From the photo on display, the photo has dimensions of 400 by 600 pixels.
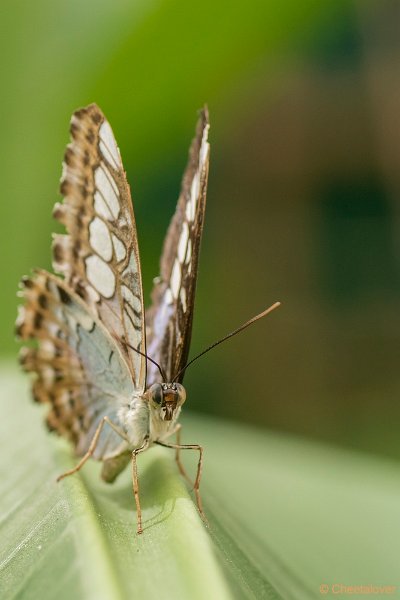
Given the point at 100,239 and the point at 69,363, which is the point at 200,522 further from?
the point at 69,363

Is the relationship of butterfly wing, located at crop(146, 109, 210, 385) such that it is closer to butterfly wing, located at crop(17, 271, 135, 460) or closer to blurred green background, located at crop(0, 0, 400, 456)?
butterfly wing, located at crop(17, 271, 135, 460)

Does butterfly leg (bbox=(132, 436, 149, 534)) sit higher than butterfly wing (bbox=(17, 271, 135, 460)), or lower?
lower

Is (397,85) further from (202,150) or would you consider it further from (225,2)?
(202,150)

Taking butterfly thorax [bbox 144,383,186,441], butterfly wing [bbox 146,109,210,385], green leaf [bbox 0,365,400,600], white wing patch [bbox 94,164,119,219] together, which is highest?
white wing patch [bbox 94,164,119,219]

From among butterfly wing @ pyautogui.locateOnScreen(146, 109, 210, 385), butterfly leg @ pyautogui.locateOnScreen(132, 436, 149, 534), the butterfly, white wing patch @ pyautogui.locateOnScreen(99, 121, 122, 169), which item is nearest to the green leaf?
butterfly leg @ pyautogui.locateOnScreen(132, 436, 149, 534)

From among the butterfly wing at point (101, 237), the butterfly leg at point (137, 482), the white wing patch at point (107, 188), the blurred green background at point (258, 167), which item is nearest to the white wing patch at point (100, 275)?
the butterfly wing at point (101, 237)

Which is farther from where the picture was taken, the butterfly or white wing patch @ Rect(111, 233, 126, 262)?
white wing patch @ Rect(111, 233, 126, 262)

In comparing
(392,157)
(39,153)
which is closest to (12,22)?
(39,153)
